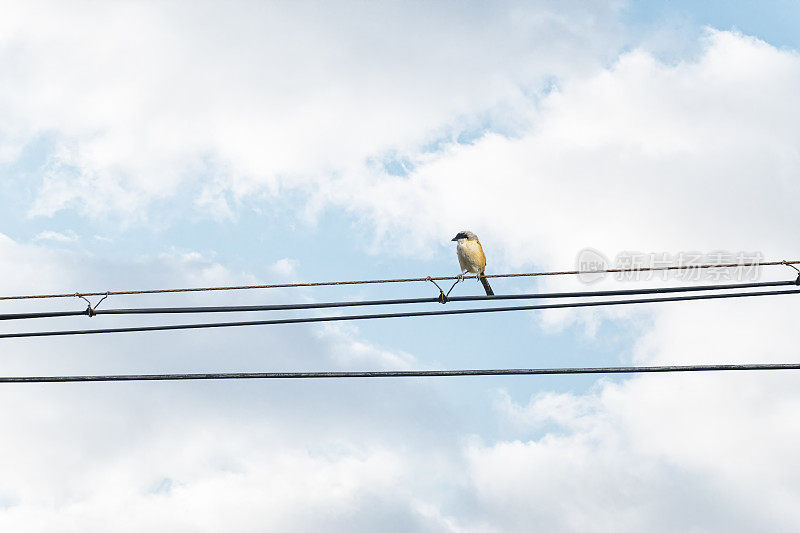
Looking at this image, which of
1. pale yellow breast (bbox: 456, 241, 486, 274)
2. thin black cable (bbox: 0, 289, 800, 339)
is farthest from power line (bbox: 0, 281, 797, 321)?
pale yellow breast (bbox: 456, 241, 486, 274)

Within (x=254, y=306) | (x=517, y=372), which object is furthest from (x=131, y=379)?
(x=517, y=372)

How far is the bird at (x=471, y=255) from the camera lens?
17.5 meters

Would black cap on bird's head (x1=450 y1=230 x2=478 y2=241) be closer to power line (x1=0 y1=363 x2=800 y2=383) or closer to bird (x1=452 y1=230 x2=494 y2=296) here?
bird (x1=452 y1=230 x2=494 y2=296)

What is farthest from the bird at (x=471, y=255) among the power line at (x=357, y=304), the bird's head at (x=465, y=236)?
the power line at (x=357, y=304)

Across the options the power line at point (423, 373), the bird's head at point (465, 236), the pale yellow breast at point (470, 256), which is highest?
the bird's head at point (465, 236)

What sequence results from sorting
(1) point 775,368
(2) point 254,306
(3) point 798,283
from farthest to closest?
(3) point 798,283, (2) point 254,306, (1) point 775,368

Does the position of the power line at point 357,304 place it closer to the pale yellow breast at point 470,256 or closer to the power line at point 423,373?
the power line at point 423,373

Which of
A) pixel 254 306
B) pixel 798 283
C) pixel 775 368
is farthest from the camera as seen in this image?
pixel 798 283

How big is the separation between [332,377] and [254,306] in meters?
1.37

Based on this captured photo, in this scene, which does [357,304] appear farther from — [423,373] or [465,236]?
[465,236]

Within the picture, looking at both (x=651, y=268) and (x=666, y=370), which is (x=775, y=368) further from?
(x=651, y=268)

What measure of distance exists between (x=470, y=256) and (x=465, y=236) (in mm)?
550

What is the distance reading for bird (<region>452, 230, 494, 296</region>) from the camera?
17.5 m

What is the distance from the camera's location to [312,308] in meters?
11.2
